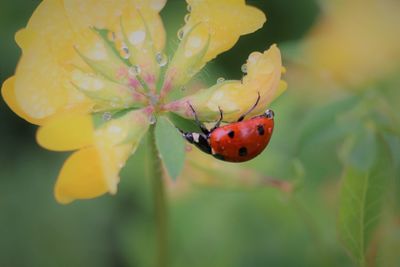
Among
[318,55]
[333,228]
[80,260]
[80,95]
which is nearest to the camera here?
[80,95]

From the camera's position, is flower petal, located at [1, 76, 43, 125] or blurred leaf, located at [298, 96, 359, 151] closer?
flower petal, located at [1, 76, 43, 125]

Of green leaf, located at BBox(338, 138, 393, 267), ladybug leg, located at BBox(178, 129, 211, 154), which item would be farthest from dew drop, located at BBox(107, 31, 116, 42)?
green leaf, located at BBox(338, 138, 393, 267)

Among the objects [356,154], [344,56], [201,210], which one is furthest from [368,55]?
[356,154]

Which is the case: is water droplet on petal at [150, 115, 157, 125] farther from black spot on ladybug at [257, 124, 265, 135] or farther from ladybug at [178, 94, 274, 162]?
black spot on ladybug at [257, 124, 265, 135]

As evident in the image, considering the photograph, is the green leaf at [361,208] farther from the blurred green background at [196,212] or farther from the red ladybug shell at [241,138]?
the blurred green background at [196,212]

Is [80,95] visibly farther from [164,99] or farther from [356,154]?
[356,154]

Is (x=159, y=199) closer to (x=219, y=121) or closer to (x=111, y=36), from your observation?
(x=219, y=121)

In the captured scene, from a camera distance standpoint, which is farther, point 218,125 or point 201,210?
point 201,210
